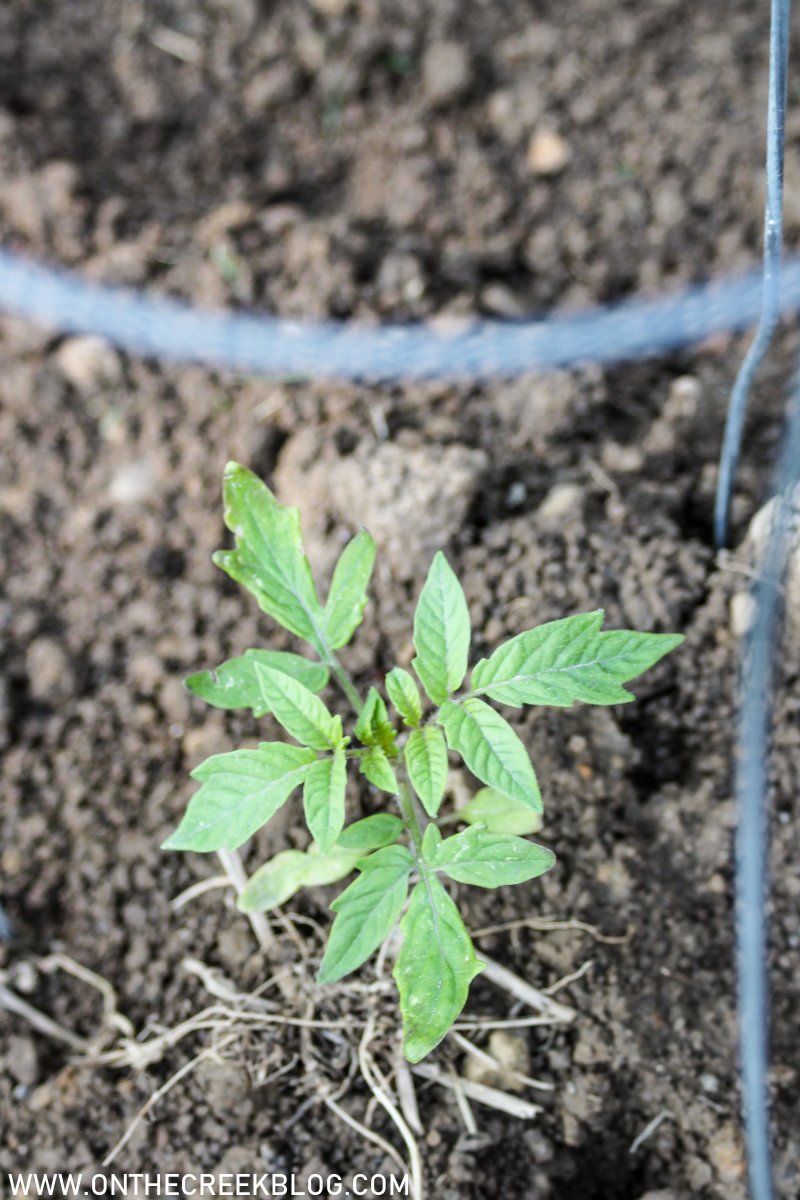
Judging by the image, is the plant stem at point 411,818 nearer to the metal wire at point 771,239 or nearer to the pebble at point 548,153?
the metal wire at point 771,239

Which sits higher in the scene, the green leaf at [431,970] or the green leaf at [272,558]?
the green leaf at [272,558]

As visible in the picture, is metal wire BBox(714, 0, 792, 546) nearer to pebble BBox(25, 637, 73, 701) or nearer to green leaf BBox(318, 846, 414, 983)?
green leaf BBox(318, 846, 414, 983)

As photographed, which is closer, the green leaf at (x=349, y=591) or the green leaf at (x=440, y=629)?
the green leaf at (x=440, y=629)

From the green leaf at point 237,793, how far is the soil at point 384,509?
333 millimetres

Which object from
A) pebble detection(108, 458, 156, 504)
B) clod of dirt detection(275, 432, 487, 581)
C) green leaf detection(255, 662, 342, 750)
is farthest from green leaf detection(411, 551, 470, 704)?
pebble detection(108, 458, 156, 504)

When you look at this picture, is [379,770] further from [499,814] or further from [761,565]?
[761,565]

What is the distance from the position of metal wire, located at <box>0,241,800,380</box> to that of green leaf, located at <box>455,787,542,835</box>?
2.68 ft

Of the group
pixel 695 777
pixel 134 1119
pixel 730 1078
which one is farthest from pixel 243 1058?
pixel 695 777

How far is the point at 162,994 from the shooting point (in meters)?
1.47

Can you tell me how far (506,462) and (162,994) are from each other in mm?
940

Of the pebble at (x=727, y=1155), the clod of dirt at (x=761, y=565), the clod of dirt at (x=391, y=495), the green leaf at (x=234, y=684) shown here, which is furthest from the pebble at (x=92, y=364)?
the pebble at (x=727, y=1155)

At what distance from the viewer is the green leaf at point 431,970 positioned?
1077 mm

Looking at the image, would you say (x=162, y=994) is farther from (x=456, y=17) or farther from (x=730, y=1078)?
(x=456, y=17)

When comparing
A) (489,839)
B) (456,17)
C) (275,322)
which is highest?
(456,17)
